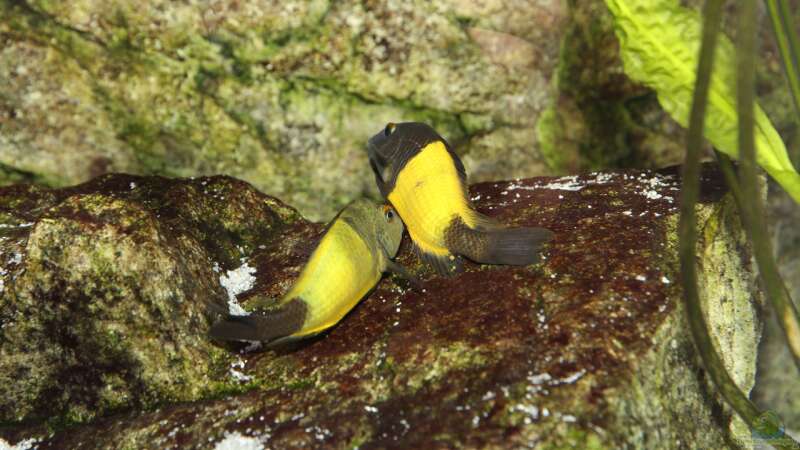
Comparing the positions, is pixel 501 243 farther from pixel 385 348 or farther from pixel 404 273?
pixel 385 348

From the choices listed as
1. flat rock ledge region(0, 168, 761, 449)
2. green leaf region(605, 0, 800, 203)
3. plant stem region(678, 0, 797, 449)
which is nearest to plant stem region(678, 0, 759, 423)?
plant stem region(678, 0, 797, 449)

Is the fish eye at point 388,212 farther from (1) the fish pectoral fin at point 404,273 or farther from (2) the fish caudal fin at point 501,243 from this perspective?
(2) the fish caudal fin at point 501,243

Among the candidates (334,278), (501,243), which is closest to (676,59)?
(501,243)

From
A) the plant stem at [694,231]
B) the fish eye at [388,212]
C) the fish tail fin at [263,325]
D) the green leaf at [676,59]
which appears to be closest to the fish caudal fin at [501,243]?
the fish eye at [388,212]

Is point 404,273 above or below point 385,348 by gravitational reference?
above

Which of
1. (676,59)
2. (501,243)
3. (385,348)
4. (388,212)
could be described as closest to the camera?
(385,348)

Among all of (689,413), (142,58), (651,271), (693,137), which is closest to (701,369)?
(689,413)
